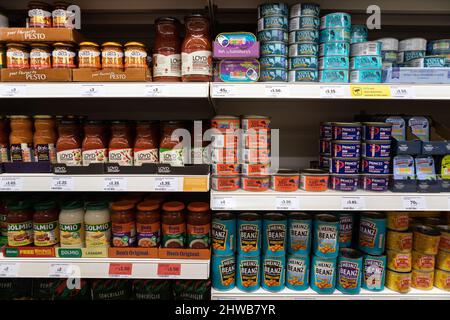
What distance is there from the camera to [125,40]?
5.48ft

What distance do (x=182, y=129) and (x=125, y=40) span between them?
2.63 feet

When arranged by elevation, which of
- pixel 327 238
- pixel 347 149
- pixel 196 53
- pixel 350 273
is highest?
pixel 196 53

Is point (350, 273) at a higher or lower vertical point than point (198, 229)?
lower

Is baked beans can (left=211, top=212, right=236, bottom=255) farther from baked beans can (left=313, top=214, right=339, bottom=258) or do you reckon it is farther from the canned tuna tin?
baked beans can (left=313, top=214, right=339, bottom=258)

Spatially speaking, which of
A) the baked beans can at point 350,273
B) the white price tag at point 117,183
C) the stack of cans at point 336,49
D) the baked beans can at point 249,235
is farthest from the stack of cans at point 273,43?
the baked beans can at point 350,273

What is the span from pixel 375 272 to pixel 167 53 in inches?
52.5

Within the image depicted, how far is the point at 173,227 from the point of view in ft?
4.15

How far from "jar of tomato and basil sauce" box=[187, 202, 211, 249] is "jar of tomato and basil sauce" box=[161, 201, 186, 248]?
35 mm

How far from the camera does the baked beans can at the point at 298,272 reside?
4.28 feet

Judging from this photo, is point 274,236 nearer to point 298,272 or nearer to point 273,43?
point 298,272

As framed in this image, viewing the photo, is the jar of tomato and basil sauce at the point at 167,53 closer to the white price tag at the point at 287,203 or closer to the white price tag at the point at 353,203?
the white price tag at the point at 287,203

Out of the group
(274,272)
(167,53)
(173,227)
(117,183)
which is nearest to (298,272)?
(274,272)

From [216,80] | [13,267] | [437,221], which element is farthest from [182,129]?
[437,221]
